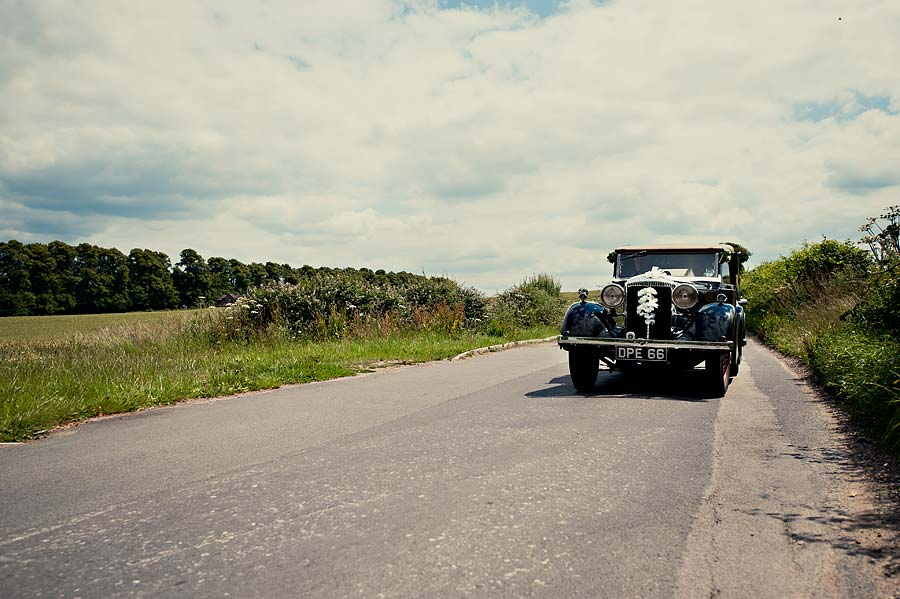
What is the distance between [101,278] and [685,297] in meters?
44.1

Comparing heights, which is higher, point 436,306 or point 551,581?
point 436,306

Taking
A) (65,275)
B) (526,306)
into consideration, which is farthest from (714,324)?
(65,275)

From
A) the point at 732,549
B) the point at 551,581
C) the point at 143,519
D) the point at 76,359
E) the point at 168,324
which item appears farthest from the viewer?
the point at 168,324

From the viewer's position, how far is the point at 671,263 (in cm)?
1109

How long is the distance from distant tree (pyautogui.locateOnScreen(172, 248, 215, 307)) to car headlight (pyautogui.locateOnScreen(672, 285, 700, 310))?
4600cm

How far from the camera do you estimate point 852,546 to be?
3.60 meters

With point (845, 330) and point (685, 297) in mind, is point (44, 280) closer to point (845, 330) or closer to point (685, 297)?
point (685, 297)

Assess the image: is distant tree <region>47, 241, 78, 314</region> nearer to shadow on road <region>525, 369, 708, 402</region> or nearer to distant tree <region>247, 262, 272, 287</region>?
distant tree <region>247, 262, 272, 287</region>

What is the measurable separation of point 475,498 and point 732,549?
161 centimetres

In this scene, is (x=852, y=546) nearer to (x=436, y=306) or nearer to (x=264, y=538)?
(x=264, y=538)

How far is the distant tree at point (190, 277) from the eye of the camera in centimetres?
4984

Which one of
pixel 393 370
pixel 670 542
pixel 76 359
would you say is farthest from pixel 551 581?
pixel 76 359

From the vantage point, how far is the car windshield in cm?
1095

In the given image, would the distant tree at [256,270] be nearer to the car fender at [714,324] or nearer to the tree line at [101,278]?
the tree line at [101,278]
